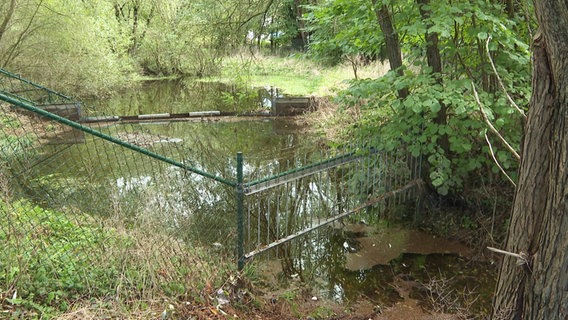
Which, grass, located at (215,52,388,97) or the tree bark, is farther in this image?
grass, located at (215,52,388,97)

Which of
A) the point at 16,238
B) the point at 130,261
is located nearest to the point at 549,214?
the point at 130,261

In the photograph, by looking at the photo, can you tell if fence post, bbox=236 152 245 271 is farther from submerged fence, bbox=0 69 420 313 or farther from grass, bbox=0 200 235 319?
grass, bbox=0 200 235 319

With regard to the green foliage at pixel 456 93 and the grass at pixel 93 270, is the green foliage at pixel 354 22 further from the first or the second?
the grass at pixel 93 270

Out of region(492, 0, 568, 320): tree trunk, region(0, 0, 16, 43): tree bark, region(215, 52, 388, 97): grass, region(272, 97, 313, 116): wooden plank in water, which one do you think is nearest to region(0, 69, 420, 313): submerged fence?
region(492, 0, 568, 320): tree trunk

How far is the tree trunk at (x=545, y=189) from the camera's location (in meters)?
2.19

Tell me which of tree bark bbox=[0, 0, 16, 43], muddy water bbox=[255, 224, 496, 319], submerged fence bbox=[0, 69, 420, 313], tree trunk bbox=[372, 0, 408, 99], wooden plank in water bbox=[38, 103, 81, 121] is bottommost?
muddy water bbox=[255, 224, 496, 319]

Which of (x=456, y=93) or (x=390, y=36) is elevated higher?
(x=390, y=36)

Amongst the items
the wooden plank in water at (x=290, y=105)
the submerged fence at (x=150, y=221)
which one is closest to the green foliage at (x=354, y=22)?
the submerged fence at (x=150, y=221)

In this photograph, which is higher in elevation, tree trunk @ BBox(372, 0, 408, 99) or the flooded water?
tree trunk @ BBox(372, 0, 408, 99)

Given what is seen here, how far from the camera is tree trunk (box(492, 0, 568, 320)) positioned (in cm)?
219

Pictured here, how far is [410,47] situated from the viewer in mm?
6961

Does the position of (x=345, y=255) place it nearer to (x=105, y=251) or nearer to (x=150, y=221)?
(x=150, y=221)

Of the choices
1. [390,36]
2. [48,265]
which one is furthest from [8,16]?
[48,265]

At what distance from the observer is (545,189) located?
7.79 ft
